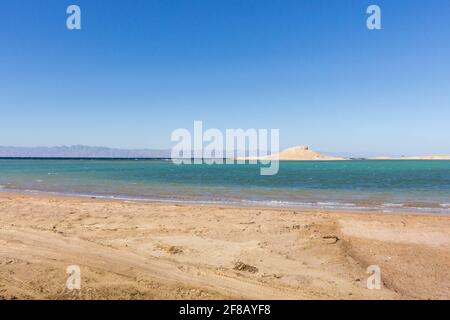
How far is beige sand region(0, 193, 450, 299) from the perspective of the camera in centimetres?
666

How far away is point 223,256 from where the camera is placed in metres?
9.42

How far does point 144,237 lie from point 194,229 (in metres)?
2.26

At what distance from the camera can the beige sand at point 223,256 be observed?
21.9 feet

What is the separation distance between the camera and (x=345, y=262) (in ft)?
29.7

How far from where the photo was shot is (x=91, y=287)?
647cm

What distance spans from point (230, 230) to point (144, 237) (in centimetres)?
330

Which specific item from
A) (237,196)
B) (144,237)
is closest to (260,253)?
(144,237)
